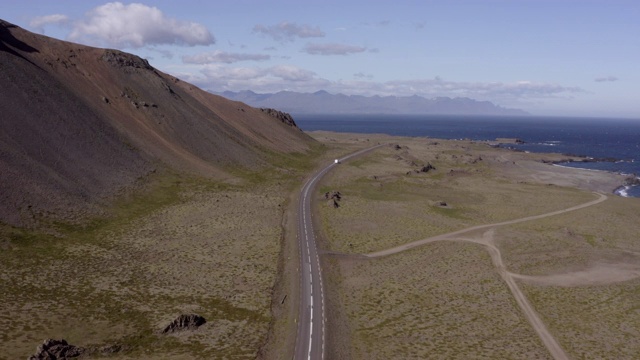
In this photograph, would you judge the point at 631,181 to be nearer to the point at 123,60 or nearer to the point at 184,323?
the point at 184,323

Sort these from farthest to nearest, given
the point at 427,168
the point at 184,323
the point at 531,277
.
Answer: the point at 427,168
the point at 531,277
the point at 184,323

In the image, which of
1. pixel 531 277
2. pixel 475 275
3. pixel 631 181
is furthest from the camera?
pixel 631 181

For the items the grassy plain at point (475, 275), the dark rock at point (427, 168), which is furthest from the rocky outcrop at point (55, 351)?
the dark rock at point (427, 168)

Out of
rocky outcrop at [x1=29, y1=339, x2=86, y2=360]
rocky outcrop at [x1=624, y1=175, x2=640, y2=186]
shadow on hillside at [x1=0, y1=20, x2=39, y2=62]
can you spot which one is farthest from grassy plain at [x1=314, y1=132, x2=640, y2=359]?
shadow on hillside at [x1=0, y1=20, x2=39, y2=62]

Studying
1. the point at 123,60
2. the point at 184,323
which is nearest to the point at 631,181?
the point at 184,323

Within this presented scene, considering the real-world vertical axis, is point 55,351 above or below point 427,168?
below

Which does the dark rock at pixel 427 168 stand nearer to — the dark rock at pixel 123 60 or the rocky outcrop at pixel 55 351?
the dark rock at pixel 123 60

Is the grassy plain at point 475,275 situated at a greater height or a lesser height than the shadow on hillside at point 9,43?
lesser
